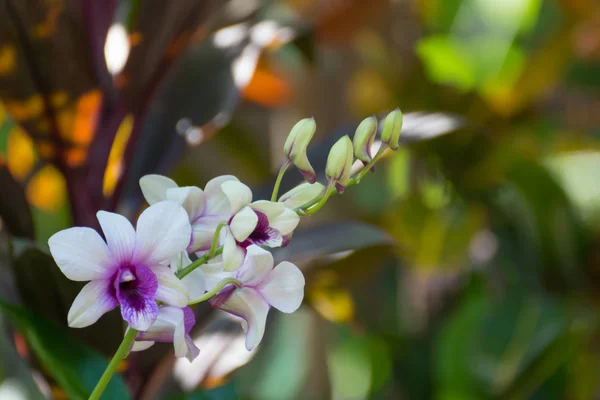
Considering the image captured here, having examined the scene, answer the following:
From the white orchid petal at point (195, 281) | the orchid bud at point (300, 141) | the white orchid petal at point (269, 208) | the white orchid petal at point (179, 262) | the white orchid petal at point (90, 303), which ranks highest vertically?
the orchid bud at point (300, 141)

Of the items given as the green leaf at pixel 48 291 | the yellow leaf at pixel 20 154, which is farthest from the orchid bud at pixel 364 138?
the yellow leaf at pixel 20 154

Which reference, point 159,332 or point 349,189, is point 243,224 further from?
point 349,189

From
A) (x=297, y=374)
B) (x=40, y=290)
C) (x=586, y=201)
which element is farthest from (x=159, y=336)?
(x=586, y=201)

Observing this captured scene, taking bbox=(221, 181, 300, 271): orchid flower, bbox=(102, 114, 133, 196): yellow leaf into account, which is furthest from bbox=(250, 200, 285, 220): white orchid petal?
bbox=(102, 114, 133, 196): yellow leaf

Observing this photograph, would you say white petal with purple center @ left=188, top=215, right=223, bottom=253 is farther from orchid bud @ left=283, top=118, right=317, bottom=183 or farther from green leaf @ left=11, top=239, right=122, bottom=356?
green leaf @ left=11, top=239, right=122, bottom=356

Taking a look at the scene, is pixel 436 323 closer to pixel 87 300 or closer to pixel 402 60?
pixel 402 60

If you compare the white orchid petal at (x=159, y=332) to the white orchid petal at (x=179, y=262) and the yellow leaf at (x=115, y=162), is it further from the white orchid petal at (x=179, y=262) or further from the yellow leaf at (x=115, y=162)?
the yellow leaf at (x=115, y=162)
